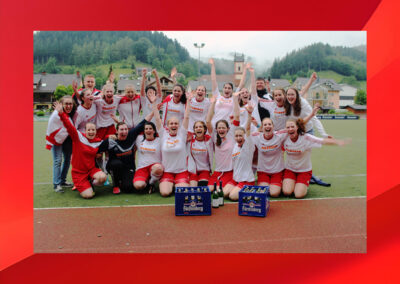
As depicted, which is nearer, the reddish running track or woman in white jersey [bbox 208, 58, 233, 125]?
the reddish running track

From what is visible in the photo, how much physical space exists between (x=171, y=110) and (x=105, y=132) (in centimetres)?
121

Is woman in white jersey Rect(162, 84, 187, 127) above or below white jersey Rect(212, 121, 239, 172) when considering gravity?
above

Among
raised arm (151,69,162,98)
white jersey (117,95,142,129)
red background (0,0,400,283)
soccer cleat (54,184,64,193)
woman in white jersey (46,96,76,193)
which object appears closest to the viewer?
red background (0,0,400,283)

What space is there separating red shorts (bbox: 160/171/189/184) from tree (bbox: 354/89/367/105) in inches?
122

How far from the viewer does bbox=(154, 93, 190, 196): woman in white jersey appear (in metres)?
5.62

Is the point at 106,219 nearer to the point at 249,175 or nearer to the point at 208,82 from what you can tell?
the point at 249,175

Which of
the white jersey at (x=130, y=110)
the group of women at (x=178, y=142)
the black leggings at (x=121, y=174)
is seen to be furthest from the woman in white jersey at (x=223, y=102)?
the black leggings at (x=121, y=174)

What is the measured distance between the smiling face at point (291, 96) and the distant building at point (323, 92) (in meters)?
0.36

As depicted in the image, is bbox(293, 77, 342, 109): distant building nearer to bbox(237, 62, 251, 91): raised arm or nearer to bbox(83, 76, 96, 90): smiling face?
bbox(237, 62, 251, 91): raised arm

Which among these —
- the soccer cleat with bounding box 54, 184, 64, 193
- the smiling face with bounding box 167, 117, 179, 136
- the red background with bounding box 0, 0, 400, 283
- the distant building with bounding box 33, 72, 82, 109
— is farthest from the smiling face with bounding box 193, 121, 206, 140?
the soccer cleat with bounding box 54, 184, 64, 193

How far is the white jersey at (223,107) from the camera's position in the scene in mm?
6309

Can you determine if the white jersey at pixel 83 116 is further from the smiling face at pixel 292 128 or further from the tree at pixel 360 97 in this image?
the tree at pixel 360 97
